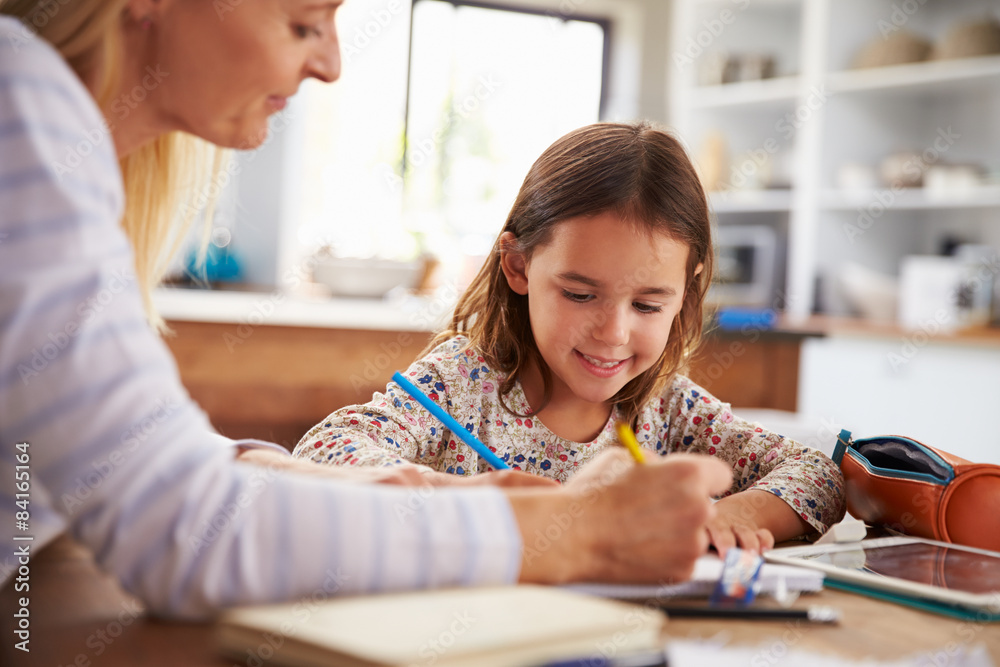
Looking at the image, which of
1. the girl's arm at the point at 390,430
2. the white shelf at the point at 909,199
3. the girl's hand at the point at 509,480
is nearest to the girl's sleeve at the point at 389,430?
the girl's arm at the point at 390,430

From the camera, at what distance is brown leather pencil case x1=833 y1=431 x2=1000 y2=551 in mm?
926

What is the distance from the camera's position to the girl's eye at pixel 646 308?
3.71 ft

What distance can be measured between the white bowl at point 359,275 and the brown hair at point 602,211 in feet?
5.18

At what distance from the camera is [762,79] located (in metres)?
4.54

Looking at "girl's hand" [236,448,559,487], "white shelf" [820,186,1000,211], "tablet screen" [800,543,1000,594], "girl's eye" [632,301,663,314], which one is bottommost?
"tablet screen" [800,543,1000,594]

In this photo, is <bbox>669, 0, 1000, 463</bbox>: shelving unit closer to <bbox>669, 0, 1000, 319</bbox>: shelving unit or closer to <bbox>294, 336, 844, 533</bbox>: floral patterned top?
<bbox>669, 0, 1000, 319</bbox>: shelving unit

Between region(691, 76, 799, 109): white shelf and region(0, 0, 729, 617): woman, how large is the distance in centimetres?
403

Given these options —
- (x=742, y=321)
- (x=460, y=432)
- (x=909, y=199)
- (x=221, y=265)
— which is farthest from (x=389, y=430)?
(x=909, y=199)

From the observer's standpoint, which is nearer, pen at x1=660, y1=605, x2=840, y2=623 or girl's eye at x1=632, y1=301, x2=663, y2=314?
pen at x1=660, y1=605, x2=840, y2=623

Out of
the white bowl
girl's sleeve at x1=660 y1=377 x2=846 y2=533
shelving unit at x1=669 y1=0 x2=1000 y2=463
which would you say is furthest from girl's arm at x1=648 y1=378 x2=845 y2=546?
shelving unit at x1=669 y1=0 x2=1000 y2=463

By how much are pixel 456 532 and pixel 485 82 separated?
444cm

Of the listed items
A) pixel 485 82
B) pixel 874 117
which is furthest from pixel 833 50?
pixel 485 82

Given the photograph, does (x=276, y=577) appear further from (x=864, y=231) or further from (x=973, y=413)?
(x=864, y=231)

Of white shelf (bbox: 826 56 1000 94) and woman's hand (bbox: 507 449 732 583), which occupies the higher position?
white shelf (bbox: 826 56 1000 94)
